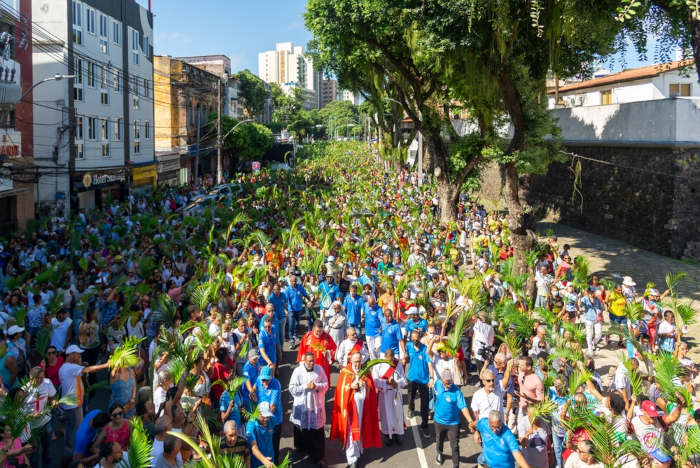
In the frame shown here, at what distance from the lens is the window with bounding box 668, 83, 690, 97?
1188 inches

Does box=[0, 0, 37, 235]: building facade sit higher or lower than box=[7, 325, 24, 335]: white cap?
higher

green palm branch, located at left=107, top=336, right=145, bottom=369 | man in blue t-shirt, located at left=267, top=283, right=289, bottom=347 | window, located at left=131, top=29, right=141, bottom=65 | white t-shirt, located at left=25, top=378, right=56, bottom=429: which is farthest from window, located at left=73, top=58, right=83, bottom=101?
green palm branch, located at left=107, top=336, right=145, bottom=369

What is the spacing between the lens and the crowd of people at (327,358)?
240 inches

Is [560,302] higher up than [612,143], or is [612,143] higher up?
[612,143]

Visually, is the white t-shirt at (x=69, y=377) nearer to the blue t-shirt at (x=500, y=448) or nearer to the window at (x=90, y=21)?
the blue t-shirt at (x=500, y=448)

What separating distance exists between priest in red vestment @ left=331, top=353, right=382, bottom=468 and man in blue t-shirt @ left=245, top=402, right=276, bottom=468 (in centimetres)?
100

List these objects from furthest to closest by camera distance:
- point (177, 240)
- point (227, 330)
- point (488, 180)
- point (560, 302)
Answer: point (488, 180)
point (177, 240)
point (560, 302)
point (227, 330)

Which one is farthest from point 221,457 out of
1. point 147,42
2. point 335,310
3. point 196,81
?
point 196,81

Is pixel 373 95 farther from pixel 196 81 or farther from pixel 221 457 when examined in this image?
pixel 221 457

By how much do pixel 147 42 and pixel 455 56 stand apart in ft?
88.4

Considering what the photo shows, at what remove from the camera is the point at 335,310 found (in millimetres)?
10539

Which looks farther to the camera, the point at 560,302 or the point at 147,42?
the point at 147,42

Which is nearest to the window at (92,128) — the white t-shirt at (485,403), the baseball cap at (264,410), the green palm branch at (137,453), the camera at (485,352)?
the camera at (485,352)

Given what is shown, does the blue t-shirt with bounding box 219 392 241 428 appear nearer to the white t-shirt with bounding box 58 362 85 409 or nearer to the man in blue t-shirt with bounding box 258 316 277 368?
the white t-shirt with bounding box 58 362 85 409
